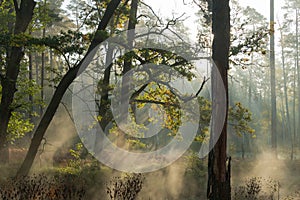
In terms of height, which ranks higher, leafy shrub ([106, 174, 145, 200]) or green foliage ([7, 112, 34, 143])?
green foliage ([7, 112, 34, 143])

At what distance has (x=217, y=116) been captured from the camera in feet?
23.9

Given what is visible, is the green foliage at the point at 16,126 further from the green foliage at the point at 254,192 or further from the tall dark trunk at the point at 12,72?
the green foliage at the point at 254,192

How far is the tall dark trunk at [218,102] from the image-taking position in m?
6.96

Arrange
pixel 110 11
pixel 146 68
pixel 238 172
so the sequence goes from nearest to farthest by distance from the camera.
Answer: pixel 110 11
pixel 146 68
pixel 238 172

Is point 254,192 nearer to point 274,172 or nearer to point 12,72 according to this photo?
point 12,72

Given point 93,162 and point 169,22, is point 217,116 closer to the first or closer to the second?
point 169,22

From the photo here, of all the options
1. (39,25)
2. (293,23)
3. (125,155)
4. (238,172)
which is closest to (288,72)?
(293,23)

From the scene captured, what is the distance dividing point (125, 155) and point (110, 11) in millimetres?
7057

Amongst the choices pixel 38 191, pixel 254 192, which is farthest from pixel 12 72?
pixel 254 192

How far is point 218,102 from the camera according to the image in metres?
7.27

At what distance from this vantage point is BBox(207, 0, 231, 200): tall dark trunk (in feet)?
22.9

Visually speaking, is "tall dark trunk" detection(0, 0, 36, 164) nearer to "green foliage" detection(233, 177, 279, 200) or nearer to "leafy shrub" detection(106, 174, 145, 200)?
"leafy shrub" detection(106, 174, 145, 200)

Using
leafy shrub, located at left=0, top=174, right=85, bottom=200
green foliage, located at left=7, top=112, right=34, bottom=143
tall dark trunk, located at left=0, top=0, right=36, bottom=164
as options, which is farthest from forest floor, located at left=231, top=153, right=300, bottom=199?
tall dark trunk, located at left=0, top=0, right=36, bottom=164

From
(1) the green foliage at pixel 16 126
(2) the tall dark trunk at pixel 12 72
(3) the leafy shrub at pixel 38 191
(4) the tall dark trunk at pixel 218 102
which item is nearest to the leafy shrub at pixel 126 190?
(3) the leafy shrub at pixel 38 191
